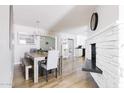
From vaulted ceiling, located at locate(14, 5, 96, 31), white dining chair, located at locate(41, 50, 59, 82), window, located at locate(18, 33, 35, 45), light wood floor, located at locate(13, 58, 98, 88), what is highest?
vaulted ceiling, located at locate(14, 5, 96, 31)

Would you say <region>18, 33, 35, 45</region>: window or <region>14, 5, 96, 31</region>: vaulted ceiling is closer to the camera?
<region>14, 5, 96, 31</region>: vaulted ceiling

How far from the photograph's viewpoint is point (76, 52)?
11273 mm

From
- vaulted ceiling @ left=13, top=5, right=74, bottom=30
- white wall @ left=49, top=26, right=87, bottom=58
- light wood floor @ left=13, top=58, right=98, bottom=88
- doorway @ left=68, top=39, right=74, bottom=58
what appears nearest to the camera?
light wood floor @ left=13, top=58, right=98, bottom=88

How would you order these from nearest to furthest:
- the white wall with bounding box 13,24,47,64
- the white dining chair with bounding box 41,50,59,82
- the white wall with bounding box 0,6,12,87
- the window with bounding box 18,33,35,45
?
1. the white wall with bounding box 0,6,12,87
2. the white dining chair with bounding box 41,50,59,82
3. the white wall with bounding box 13,24,47,64
4. the window with bounding box 18,33,35,45

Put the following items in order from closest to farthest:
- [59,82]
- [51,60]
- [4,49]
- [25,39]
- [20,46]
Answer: [4,49], [59,82], [51,60], [20,46], [25,39]

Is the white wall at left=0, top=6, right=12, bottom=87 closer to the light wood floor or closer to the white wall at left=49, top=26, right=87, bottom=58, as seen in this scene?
the light wood floor

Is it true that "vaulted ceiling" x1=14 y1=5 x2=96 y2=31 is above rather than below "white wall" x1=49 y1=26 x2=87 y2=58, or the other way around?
above

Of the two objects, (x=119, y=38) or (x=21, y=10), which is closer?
(x=119, y=38)

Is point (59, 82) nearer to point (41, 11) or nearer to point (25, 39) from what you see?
point (41, 11)

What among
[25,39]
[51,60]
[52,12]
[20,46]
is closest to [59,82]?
[51,60]

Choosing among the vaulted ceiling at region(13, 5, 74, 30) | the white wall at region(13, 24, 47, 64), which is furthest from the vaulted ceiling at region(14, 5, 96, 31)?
the white wall at region(13, 24, 47, 64)
